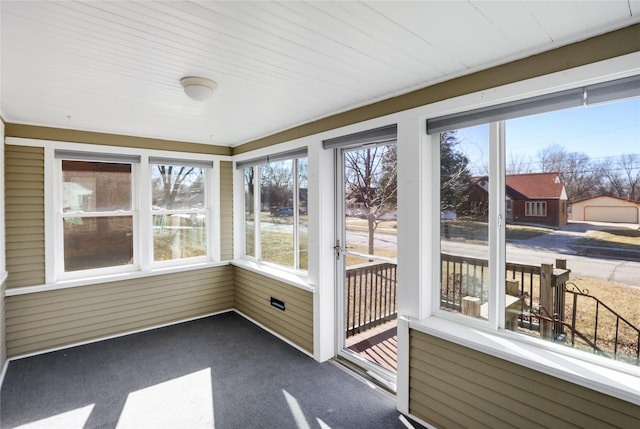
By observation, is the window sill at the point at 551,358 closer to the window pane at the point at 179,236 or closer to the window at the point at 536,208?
the window at the point at 536,208

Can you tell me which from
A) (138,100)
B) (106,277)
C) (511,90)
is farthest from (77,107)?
(511,90)

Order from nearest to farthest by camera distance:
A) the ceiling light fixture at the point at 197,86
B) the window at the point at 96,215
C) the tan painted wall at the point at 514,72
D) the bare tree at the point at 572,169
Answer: the tan painted wall at the point at 514,72
the bare tree at the point at 572,169
the ceiling light fixture at the point at 197,86
the window at the point at 96,215

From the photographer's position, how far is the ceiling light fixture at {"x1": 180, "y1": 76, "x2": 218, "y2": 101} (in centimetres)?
214

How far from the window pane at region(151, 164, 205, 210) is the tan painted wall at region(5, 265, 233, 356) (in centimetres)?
92

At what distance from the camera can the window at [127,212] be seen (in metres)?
3.63

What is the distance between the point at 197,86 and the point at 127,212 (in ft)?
8.20

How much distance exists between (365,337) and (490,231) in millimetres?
1795

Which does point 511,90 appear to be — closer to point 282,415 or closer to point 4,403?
point 282,415

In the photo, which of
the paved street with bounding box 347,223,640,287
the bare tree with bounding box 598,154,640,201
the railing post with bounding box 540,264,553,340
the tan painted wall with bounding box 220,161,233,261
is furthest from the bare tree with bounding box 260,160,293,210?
the bare tree with bounding box 598,154,640,201

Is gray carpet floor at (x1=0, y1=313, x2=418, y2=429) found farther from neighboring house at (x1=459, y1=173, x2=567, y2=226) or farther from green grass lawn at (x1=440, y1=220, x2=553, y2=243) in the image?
neighboring house at (x1=459, y1=173, x2=567, y2=226)

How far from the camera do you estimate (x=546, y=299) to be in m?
1.92

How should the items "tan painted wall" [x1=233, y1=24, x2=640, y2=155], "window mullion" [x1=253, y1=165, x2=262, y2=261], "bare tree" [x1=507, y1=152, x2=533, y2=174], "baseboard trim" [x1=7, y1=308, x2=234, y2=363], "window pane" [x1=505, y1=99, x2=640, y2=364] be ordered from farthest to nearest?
"window mullion" [x1=253, y1=165, x2=262, y2=261], "baseboard trim" [x1=7, y1=308, x2=234, y2=363], "bare tree" [x1=507, y1=152, x2=533, y2=174], "window pane" [x1=505, y1=99, x2=640, y2=364], "tan painted wall" [x1=233, y1=24, x2=640, y2=155]

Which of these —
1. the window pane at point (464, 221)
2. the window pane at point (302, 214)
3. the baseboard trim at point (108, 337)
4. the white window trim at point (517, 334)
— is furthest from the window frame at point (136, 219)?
the window pane at point (464, 221)

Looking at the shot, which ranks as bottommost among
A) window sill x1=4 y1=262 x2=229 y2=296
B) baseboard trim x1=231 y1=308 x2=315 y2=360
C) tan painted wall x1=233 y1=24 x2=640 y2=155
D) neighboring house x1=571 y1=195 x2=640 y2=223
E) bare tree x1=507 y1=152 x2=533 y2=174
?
baseboard trim x1=231 y1=308 x2=315 y2=360
